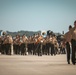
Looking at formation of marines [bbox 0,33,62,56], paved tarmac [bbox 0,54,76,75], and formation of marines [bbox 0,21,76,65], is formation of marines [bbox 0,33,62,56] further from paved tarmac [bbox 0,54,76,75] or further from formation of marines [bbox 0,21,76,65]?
paved tarmac [bbox 0,54,76,75]

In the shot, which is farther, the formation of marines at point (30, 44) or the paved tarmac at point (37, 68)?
the formation of marines at point (30, 44)

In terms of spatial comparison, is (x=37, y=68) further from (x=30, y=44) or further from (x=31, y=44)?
(x=30, y=44)

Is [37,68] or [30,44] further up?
[30,44]

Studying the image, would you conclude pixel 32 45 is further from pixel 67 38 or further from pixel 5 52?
pixel 67 38

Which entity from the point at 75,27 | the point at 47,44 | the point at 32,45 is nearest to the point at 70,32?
the point at 75,27

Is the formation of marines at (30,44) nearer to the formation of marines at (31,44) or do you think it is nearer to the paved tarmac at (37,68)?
the formation of marines at (31,44)

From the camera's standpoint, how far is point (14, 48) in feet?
122

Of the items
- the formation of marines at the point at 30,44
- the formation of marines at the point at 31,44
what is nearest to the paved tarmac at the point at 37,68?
the formation of marines at the point at 31,44

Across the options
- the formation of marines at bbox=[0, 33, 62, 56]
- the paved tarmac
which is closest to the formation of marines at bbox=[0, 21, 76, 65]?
the formation of marines at bbox=[0, 33, 62, 56]

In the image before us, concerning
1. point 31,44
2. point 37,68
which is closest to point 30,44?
point 31,44

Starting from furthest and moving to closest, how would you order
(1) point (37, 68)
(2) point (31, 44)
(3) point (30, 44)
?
(3) point (30, 44) < (2) point (31, 44) < (1) point (37, 68)

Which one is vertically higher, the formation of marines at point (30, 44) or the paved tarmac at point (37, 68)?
the formation of marines at point (30, 44)

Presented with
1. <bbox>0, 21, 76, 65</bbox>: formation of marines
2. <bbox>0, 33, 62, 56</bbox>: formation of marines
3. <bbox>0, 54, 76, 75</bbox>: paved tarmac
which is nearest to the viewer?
<bbox>0, 54, 76, 75</bbox>: paved tarmac

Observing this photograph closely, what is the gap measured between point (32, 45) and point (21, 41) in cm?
156
